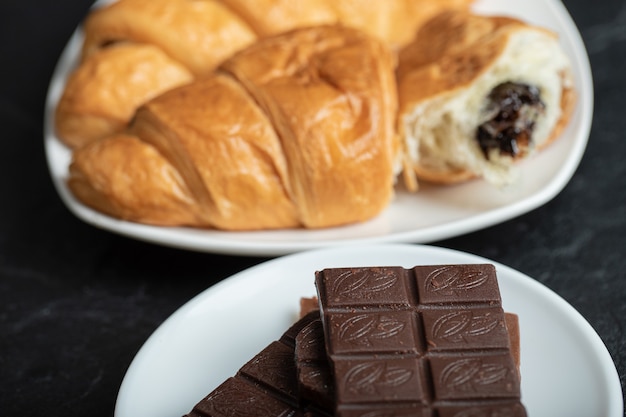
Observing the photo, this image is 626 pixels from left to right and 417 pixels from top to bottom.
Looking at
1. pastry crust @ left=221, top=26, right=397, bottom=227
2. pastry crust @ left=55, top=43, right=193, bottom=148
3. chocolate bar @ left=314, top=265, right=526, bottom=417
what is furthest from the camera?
pastry crust @ left=55, top=43, right=193, bottom=148

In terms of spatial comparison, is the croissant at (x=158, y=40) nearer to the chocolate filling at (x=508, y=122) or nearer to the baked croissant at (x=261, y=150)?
the baked croissant at (x=261, y=150)

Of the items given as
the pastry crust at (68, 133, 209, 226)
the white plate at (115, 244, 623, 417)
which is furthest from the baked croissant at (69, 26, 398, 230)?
the white plate at (115, 244, 623, 417)

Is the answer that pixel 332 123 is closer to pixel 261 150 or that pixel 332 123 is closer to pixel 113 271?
pixel 261 150

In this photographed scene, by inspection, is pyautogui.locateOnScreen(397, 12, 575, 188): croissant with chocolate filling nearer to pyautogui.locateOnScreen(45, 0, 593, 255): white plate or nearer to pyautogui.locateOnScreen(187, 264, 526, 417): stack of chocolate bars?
pyautogui.locateOnScreen(45, 0, 593, 255): white plate

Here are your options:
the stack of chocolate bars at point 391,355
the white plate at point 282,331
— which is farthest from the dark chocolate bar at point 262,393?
the white plate at point 282,331

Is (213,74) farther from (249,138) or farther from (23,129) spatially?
(23,129)
